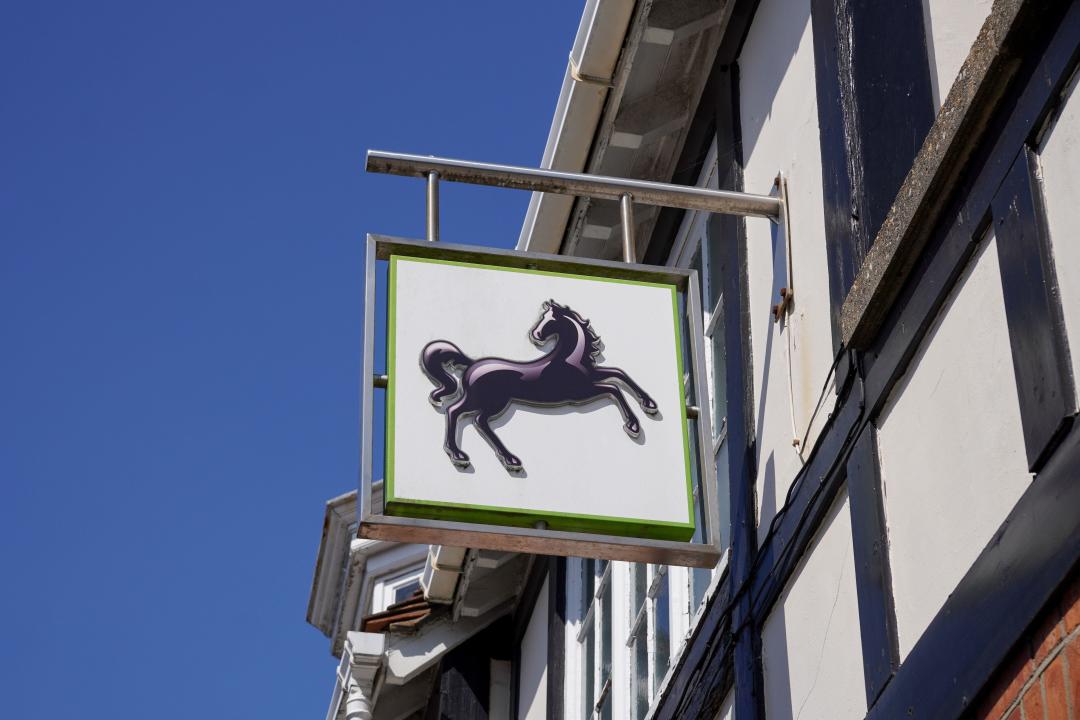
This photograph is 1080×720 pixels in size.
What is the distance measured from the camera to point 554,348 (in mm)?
6008

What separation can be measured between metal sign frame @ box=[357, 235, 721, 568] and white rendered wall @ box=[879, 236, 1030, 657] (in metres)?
0.89

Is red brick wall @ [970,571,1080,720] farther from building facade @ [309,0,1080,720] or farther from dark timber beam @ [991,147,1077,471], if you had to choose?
dark timber beam @ [991,147,1077,471]

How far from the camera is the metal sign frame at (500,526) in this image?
5555 mm

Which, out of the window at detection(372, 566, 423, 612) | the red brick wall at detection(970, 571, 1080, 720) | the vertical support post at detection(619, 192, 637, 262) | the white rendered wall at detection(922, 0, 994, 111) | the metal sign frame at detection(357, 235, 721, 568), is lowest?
the red brick wall at detection(970, 571, 1080, 720)

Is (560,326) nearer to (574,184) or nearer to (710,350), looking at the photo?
(574,184)

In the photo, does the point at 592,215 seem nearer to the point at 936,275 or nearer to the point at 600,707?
Result: the point at 600,707

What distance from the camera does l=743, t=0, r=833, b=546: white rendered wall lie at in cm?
614

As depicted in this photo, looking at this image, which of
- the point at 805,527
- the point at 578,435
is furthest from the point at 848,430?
the point at 578,435

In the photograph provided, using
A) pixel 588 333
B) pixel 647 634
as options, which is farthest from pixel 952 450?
pixel 647 634

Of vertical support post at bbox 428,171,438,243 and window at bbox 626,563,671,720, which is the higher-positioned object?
vertical support post at bbox 428,171,438,243

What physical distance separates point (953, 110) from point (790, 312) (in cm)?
196

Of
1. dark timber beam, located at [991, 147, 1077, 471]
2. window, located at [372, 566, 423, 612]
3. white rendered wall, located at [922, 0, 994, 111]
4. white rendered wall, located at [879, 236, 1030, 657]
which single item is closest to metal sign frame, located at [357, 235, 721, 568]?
white rendered wall, located at [879, 236, 1030, 657]

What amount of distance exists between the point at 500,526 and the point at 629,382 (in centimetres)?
73

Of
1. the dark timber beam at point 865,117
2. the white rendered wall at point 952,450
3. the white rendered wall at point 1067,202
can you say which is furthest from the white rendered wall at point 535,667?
the white rendered wall at point 1067,202
